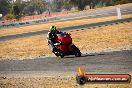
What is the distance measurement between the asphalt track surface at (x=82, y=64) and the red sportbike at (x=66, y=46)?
28 cm

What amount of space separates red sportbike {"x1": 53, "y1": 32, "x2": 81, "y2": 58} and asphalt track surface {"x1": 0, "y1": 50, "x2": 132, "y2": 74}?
0.91ft

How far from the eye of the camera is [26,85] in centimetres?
1109

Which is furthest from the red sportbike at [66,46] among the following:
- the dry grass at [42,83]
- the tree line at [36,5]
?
the tree line at [36,5]

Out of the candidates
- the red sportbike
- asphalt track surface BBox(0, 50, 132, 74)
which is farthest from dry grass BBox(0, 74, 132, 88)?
the red sportbike

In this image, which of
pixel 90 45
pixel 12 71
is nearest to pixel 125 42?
pixel 90 45

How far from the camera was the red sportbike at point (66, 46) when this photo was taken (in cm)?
1497

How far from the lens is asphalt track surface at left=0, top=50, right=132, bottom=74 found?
1143 centimetres

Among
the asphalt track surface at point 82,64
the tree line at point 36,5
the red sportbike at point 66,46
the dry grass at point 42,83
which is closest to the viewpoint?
the dry grass at point 42,83

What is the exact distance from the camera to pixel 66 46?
1512 centimetres

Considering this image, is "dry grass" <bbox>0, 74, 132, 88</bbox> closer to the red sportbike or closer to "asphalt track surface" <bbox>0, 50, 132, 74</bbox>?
"asphalt track surface" <bbox>0, 50, 132, 74</bbox>

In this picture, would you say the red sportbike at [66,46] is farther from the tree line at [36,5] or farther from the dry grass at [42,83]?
the tree line at [36,5]

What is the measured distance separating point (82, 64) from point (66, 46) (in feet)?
8.23

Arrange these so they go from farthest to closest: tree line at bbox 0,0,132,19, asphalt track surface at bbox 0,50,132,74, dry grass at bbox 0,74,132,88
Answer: tree line at bbox 0,0,132,19 < asphalt track surface at bbox 0,50,132,74 < dry grass at bbox 0,74,132,88

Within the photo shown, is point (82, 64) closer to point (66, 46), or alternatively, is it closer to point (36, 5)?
point (66, 46)
